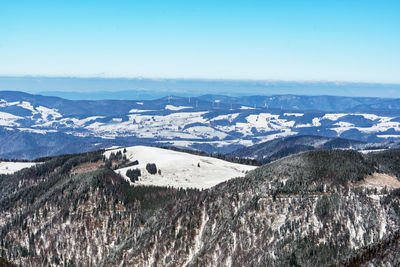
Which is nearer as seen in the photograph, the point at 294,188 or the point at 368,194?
the point at 368,194

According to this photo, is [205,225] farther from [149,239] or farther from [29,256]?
[29,256]

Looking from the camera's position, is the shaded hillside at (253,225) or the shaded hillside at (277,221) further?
the shaded hillside at (253,225)

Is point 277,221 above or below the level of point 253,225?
above

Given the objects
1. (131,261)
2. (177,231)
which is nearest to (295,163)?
(177,231)

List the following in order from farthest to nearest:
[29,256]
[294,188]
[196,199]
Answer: [29,256], [196,199], [294,188]

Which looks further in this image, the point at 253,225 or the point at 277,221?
the point at 253,225

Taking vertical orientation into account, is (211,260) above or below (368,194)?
below

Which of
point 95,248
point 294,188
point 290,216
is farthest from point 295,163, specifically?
point 95,248

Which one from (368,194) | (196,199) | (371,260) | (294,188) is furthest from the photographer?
(196,199)

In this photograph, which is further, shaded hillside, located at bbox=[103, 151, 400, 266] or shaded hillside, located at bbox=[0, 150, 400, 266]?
shaded hillside, located at bbox=[0, 150, 400, 266]

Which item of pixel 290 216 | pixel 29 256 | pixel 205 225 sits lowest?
pixel 29 256
